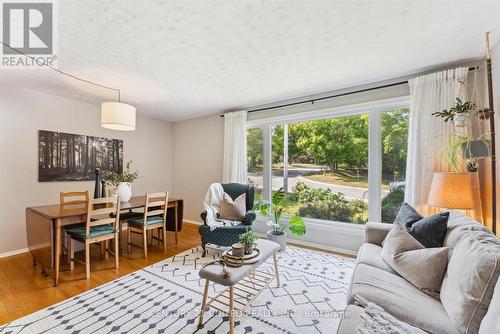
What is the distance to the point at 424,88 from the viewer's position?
2572 mm

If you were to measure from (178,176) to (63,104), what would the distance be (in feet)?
8.06

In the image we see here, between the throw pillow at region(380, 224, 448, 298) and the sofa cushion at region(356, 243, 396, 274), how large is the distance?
0.04 meters

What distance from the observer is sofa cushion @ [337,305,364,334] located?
3.50ft

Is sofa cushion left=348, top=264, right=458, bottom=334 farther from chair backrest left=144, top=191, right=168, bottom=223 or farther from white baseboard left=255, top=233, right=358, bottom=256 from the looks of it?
chair backrest left=144, top=191, right=168, bottom=223

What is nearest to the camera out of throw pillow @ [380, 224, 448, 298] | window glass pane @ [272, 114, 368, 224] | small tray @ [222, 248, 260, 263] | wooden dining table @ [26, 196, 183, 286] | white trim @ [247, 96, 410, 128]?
throw pillow @ [380, 224, 448, 298]

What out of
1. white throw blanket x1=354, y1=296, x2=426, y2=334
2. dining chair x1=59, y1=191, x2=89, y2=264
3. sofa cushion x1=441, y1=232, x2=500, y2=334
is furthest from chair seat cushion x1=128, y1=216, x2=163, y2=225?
sofa cushion x1=441, y1=232, x2=500, y2=334

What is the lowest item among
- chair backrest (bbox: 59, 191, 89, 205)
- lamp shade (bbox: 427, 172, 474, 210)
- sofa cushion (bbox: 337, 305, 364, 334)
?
sofa cushion (bbox: 337, 305, 364, 334)

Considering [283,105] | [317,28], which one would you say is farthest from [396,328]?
[283,105]

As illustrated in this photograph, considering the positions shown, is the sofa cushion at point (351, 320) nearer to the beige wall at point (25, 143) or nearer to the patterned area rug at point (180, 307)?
the patterned area rug at point (180, 307)

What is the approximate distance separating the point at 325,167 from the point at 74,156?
416cm

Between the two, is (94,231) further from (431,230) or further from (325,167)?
(431,230)

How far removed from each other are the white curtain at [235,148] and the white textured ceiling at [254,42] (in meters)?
0.89

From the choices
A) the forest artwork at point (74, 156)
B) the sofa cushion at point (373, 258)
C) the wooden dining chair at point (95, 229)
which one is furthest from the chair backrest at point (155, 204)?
the sofa cushion at point (373, 258)

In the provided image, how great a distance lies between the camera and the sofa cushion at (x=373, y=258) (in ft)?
5.74
